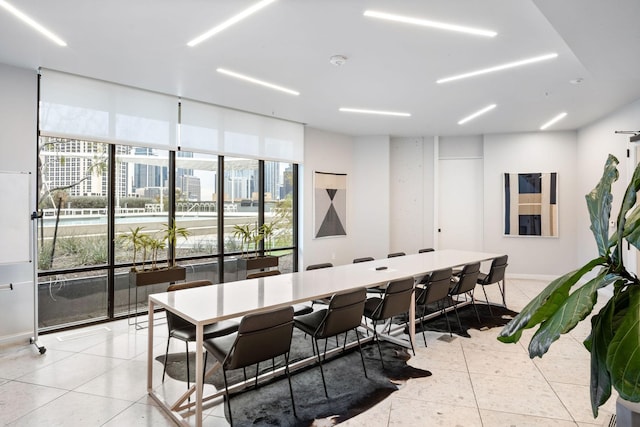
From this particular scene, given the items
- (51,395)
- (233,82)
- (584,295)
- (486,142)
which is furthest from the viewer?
(486,142)

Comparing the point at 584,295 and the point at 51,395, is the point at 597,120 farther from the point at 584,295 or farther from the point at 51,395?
the point at 51,395

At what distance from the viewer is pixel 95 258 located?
4707mm

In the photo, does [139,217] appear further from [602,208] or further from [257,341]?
[602,208]

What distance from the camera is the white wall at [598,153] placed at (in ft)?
17.6

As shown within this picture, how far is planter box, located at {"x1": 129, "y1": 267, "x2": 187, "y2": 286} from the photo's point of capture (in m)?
4.46

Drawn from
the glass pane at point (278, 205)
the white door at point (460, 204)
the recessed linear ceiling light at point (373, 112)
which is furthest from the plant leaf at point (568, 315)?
the white door at point (460, 204)

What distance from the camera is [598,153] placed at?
6.22m

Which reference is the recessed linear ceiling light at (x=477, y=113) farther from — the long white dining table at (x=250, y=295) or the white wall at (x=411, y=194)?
the long white dining table at (x=250, y=295)

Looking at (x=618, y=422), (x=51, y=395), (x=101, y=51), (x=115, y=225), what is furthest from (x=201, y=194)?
(x=618, y=422)

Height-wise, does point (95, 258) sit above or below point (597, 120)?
below

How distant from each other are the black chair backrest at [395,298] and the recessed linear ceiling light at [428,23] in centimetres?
231

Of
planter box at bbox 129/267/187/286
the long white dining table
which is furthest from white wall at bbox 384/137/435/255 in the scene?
planter box at bbox 129/267/187/286

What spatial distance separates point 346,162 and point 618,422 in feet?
22.2

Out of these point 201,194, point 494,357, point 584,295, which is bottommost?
point 494,357
